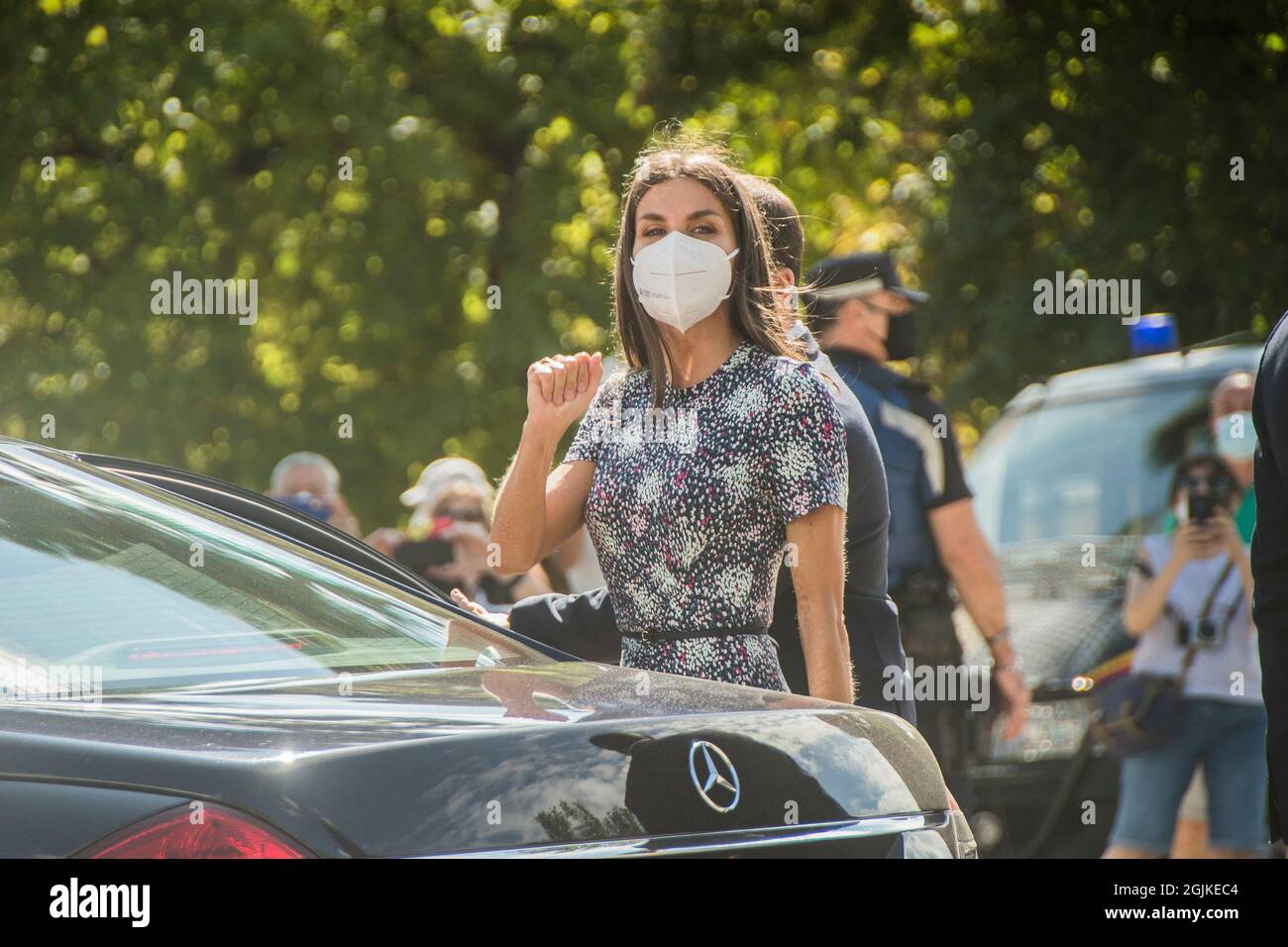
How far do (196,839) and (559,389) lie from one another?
1.56 meters

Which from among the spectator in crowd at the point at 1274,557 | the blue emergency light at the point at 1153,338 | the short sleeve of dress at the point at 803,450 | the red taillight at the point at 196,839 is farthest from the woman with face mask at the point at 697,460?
the blue emergency light at the point at 1153,338

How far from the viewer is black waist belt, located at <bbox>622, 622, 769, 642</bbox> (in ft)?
9.85

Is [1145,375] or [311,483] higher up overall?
[1145,375]

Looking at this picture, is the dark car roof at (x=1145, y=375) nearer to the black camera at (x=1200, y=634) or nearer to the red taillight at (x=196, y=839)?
the black camera at (x=1200, y=634)

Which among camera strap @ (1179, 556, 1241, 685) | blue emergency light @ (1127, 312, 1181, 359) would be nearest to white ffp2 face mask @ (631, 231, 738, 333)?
camera strap @ (1179, 556, 1241, 685)

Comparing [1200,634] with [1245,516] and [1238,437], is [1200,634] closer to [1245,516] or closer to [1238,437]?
[1245,516]

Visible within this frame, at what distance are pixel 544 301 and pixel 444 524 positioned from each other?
18.0 ft

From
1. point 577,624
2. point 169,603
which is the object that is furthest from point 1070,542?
point 169,603

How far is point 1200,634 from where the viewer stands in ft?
20.2

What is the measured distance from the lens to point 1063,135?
1206cm

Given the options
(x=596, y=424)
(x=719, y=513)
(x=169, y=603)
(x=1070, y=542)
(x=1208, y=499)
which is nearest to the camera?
(x=169, y=603)

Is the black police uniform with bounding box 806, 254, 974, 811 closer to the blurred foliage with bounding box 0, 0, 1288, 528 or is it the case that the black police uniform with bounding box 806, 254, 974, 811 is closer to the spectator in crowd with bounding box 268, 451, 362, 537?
the spectator in crowd with bounding box 268, 451, 362, 537
